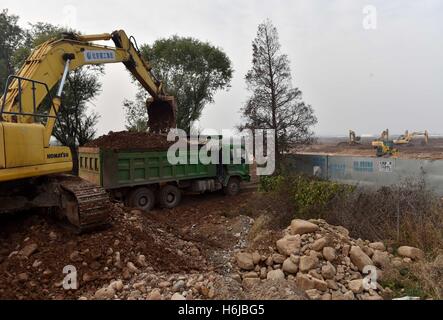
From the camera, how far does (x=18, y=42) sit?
22.9m

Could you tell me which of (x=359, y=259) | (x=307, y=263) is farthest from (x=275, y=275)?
(x=359, y=259)

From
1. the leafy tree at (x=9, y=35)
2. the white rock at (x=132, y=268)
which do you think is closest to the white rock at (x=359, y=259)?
the white rock at (x=132, y=268)

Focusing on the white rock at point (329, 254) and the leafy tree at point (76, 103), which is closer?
the white rock at point (329, 254)

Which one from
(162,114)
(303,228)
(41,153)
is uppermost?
(162,114)

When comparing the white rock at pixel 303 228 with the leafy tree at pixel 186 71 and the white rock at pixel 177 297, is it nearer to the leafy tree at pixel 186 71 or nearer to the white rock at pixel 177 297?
the white rock at pixel 177 297

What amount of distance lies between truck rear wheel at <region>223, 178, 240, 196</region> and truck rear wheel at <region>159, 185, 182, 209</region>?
2.09 meters

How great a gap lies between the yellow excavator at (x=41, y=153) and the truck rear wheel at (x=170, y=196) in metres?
4.11

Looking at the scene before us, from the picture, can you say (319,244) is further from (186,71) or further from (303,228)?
(186,71)

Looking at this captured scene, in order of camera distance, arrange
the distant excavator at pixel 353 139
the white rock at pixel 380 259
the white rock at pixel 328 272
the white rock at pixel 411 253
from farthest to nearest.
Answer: the distant excavator at pixel 353 139 < the white rock at pixel 411 253 < the white rock at pixel 380 259 < the white rock at pixel 328 272

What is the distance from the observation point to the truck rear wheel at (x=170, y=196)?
1094 centimetres

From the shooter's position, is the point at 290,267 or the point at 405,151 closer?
the point at 290,267

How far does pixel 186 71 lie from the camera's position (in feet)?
76.4

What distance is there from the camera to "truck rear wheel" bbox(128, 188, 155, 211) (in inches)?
403

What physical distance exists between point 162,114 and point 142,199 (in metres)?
3.24
